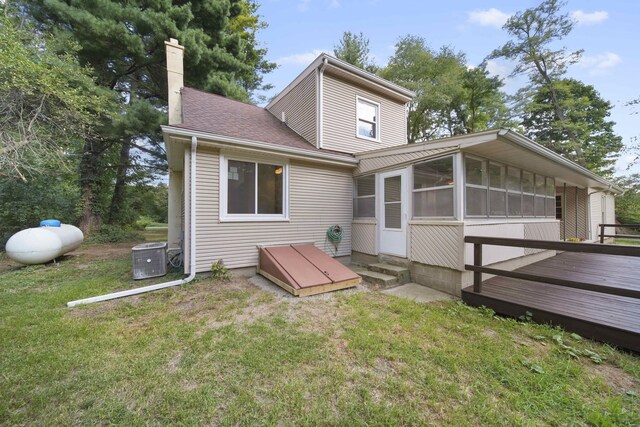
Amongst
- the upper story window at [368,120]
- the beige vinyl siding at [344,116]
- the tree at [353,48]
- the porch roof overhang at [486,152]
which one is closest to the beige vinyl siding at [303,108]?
the beige vinyl siding at [344,116]

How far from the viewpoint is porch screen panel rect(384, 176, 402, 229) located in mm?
5703

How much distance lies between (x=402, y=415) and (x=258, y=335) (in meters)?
1.78

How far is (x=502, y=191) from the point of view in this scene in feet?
18.8

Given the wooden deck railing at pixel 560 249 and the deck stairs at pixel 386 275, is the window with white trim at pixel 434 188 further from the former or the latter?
the deck stairs at pixel 386 275

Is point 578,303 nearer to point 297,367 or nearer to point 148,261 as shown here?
point 297,367

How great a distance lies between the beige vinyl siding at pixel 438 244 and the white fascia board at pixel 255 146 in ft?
8.40

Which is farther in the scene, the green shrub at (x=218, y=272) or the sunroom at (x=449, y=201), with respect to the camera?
the green shrub at (x=218, y=272)

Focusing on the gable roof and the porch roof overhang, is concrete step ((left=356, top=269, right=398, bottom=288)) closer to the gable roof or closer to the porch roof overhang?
the porch roof overhang

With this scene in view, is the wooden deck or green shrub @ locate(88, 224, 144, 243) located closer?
the wooden deck

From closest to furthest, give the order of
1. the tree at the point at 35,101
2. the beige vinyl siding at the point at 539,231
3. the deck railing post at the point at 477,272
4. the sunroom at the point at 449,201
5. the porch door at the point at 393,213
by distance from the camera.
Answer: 1. the deck railing post at the point at 477,272
2. the sunroom at the point at 449,201
3. the porch door at the point at 393,213
4. the beige vinyl siding at the point at 539,231
5. the tree at the point at 35,101

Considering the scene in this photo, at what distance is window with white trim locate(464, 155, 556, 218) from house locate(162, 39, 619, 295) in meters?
0.03

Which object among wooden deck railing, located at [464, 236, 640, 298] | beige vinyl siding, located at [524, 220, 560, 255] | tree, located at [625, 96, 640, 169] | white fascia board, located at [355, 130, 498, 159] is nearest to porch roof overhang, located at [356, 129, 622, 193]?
white fascia board, located at [355, 130, 498, 159]

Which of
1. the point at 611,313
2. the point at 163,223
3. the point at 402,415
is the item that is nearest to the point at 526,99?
the point at 611,313

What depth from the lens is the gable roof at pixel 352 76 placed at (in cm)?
708
